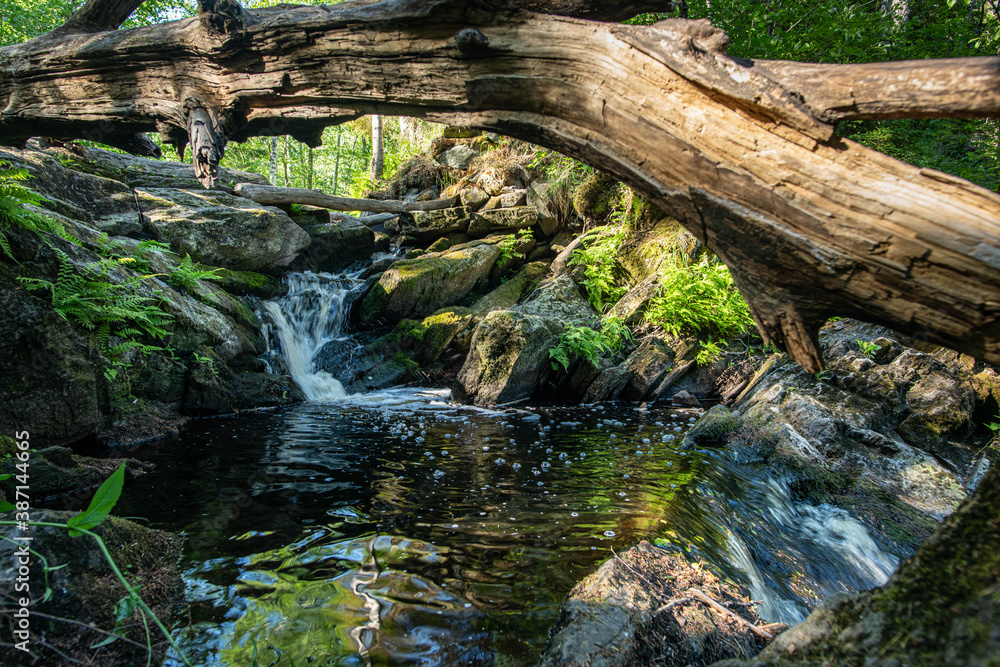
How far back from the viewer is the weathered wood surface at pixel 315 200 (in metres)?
12.7

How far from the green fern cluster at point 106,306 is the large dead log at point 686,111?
288cm

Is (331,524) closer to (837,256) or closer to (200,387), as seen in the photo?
(837,256)

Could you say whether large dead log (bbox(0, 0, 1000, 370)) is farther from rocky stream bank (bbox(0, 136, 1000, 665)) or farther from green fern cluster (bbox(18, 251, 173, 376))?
green fern cluster (bbox(18, 251, 173, 376))

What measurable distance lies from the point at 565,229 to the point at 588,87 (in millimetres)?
12077

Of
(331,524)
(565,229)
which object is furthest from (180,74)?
(565,229)

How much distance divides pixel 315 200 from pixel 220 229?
3.73 meters

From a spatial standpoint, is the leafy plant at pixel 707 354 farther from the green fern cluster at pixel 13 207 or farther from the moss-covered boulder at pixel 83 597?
the green fern cluster at pixel 13 207

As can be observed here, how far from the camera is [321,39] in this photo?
9.51 ft

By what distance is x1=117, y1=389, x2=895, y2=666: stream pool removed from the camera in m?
2.25

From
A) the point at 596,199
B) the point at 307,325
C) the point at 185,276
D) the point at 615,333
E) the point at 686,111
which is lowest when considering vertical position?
the point at 307,325

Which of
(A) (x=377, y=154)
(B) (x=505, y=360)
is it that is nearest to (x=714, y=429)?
(B) (x=505, y=360)

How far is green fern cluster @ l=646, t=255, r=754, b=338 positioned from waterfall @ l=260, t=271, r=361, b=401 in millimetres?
6999

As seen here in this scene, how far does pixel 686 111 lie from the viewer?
6.57 ft

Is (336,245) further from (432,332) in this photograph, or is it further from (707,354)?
(707,354)
